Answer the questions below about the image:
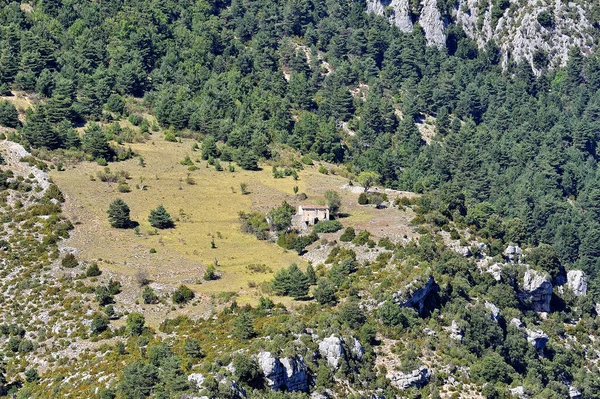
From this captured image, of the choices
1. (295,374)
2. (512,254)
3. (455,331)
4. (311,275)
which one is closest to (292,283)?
(311,275)

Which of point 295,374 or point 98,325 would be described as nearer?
point 295,374

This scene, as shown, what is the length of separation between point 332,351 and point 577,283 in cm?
5631

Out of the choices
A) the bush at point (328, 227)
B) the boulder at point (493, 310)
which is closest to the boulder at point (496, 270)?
the boulder at point (493, 310)

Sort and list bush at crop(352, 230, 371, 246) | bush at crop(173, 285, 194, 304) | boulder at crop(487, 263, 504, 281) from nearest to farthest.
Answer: bush at crop(173, 285, 194, 304) < bush at crop(352, 230, 371, 246) < boulder at crop(487, 263, 504, 281)

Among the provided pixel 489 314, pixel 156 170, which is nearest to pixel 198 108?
pixel 156 170

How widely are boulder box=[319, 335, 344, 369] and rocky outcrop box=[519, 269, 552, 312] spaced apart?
41.5 m

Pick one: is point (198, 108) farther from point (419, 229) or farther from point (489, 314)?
point (489, 314)

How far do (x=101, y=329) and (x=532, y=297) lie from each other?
5574cm

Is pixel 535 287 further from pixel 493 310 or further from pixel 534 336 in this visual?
pixel 493 310

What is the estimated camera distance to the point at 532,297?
14775cm

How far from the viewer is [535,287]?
147 metres

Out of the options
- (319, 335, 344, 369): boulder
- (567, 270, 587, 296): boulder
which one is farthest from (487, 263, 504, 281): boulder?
(319, 335, 344, 369): boulder

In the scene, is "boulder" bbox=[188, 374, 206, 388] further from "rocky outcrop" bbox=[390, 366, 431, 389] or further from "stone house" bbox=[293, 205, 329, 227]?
"stone house" bbox=[293, 205, 329, 227]

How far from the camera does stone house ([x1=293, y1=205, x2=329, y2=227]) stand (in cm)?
15338
